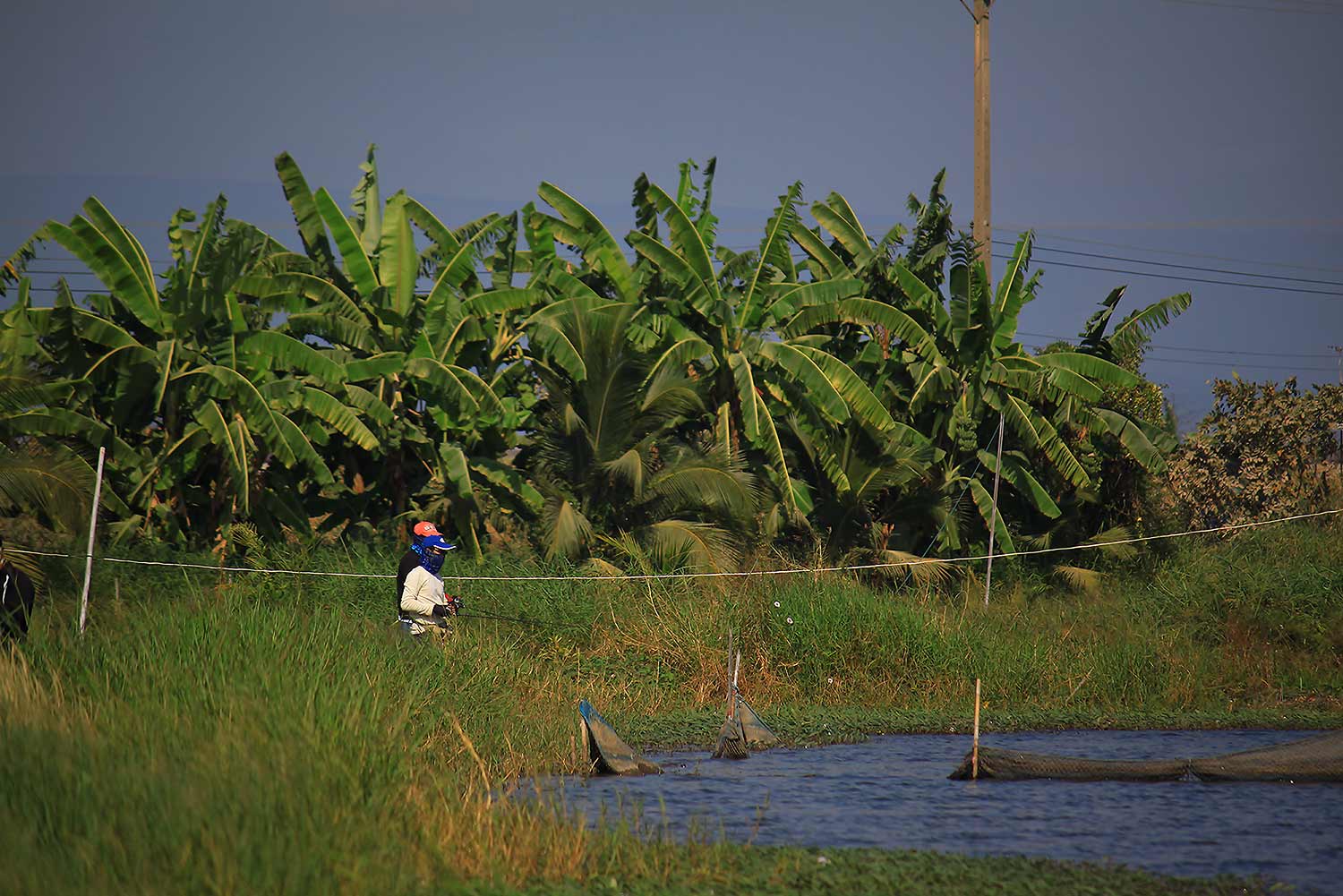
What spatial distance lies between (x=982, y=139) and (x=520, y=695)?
13.9 meters

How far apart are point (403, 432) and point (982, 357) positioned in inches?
359

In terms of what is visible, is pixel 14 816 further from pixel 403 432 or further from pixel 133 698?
pixel 403 432

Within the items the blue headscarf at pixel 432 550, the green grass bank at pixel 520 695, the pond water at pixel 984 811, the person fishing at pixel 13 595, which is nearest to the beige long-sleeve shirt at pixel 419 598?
the blue headscarf at pixel 432 550

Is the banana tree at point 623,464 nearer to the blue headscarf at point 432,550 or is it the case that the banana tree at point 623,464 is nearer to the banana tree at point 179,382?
the banana tree at point 179,382

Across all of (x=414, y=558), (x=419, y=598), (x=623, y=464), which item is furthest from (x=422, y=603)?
(x=623, y=464)

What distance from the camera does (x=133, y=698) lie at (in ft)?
30.3

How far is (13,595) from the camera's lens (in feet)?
38.0

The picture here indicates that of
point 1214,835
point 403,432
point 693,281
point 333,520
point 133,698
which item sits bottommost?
point 1214,835

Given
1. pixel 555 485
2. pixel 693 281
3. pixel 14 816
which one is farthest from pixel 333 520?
pixel 14 816

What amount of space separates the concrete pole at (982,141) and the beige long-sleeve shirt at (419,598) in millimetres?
11591

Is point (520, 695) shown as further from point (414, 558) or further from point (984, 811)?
point (984, 811)

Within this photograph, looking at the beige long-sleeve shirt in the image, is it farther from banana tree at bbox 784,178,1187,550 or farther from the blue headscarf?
banana tree at bbox 784,178,1187,550

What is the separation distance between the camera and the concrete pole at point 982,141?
72.0 feet

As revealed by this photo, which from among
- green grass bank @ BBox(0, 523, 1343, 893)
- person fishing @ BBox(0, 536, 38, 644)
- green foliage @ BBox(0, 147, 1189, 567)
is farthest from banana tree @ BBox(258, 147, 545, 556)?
person fishing @ BBox(0, 536, 38, 644)
